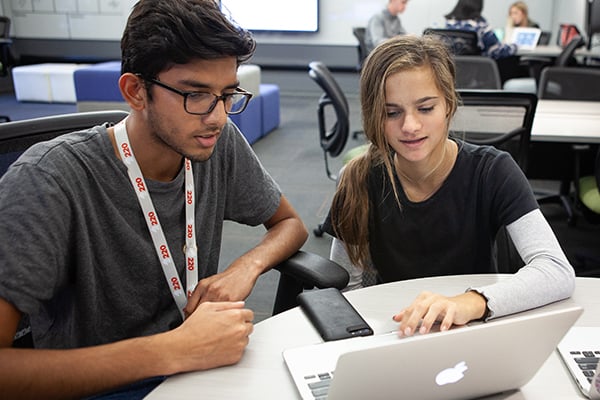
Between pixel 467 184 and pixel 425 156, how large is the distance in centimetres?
13

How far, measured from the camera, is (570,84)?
3.37 m

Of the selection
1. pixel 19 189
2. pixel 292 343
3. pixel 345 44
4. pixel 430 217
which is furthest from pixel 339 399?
pixel 345 44

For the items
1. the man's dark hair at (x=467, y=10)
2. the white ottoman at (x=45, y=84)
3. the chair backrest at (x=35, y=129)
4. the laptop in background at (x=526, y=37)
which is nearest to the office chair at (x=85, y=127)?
the chair backrest at (x=35, y=129)

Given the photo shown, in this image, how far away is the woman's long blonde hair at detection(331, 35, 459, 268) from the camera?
1.36 m

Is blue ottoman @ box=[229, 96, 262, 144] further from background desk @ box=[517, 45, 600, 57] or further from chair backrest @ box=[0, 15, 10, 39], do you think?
chair backrest @ box=[0, 15, 10, 39]

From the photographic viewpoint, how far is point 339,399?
0.72 m

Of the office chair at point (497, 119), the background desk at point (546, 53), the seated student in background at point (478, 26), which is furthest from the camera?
the background desk at point (546, 53)

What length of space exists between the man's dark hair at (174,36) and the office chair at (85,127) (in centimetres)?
25

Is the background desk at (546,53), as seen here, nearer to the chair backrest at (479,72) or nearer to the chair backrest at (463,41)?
the chair backrest at (463,41)

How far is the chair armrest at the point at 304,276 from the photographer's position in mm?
1209

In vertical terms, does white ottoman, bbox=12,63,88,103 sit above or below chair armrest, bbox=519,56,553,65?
below

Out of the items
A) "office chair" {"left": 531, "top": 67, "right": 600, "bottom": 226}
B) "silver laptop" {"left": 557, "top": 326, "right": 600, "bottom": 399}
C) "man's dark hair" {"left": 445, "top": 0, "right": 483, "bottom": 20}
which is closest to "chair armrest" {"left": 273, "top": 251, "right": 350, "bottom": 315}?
"silver laptop" {"left": 557, "top": 326, "right": 600, "bottom": 399}

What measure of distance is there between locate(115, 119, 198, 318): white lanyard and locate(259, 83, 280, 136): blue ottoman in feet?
14.3

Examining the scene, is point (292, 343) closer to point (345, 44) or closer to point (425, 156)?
point (425, 156)
